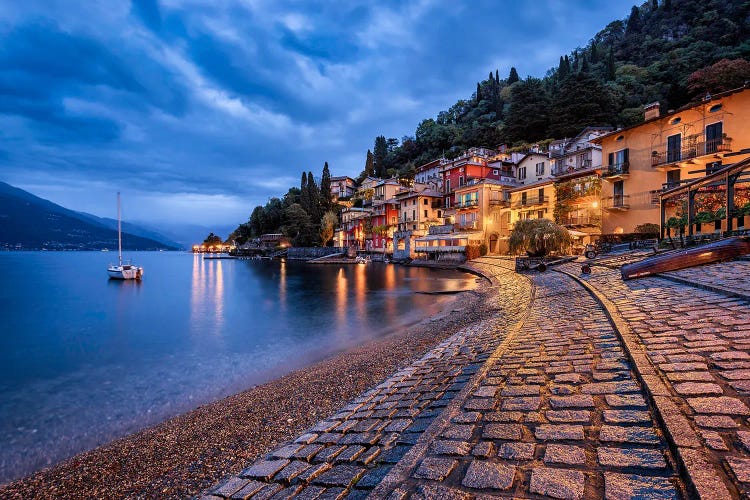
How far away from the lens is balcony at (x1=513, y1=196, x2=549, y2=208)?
4044 cm

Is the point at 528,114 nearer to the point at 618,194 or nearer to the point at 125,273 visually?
the point at 618,194

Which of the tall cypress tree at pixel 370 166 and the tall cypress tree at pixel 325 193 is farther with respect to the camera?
the tall cypress tree at pixel 370 166

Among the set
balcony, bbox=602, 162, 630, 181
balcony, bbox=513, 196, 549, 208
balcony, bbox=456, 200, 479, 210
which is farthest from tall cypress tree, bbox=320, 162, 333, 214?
balcony, bbox=602, 162, 630, 181

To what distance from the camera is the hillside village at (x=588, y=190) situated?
22627 millimetres

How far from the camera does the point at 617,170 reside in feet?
101

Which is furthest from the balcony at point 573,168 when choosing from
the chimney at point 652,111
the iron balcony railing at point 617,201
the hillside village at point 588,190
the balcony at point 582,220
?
the chimney at point 652,111

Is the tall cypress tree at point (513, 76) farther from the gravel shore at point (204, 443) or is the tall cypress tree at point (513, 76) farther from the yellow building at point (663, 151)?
the gravel shore at point (204, 443)

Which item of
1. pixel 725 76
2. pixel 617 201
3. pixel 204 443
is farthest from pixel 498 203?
pixel 204 443

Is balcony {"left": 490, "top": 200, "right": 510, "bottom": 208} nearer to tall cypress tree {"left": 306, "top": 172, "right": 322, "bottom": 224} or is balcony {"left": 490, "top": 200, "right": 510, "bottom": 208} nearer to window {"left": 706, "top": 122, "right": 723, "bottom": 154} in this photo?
window {"left": 706, "top": 122, "right": 723, "bottom": 154}

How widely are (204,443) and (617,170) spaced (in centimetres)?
3652

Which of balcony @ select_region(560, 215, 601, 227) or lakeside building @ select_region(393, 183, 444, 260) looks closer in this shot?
balcony @ select_region(560, 215, 601, 227)

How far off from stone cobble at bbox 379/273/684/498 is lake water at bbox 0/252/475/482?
817 centimetres

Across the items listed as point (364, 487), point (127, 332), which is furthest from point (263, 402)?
point (127, 332)

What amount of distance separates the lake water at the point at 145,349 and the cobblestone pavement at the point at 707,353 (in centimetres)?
993
